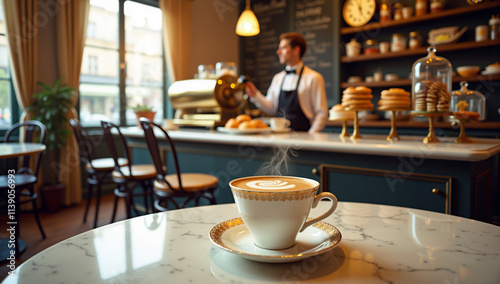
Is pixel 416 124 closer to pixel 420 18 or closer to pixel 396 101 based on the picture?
pixel 420 18

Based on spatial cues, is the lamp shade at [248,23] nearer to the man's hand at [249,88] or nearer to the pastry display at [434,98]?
the man's hand at [249,88]

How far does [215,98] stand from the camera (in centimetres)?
309

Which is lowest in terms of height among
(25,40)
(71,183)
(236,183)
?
(71,183)

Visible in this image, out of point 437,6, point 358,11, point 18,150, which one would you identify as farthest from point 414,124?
point 18,150

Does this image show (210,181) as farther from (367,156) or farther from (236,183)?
(236,183)

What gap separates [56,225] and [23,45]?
1836 millimetres

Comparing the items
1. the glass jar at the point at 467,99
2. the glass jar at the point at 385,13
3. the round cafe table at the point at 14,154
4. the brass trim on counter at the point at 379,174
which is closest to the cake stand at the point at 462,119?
the glass jar at the point at 467,99

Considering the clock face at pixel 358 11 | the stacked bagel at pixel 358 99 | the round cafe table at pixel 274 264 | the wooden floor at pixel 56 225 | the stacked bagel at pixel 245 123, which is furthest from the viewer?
the clock face at pixel 358 11

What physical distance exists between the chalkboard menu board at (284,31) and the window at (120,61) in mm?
1460

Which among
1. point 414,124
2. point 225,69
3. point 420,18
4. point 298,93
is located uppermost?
point 420,18

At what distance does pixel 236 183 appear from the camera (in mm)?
631

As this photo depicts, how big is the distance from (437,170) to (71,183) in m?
3.78

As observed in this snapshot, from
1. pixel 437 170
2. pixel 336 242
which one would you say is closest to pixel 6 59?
pixel 437 170

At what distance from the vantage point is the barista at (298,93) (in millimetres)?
3650
